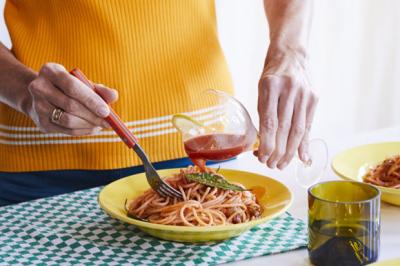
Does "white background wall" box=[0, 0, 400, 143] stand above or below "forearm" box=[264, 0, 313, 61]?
below

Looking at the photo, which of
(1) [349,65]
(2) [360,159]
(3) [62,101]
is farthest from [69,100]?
(1) [349,65]

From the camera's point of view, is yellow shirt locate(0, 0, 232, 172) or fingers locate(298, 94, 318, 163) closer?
fingers locate(298, 94, 318, 163)

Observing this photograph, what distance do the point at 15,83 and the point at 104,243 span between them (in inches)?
21.4

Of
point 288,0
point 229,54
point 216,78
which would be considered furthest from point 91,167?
point 229,54

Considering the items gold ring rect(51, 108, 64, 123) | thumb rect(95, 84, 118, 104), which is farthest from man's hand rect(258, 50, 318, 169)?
gold ring rect(51, 108, 64, 123)

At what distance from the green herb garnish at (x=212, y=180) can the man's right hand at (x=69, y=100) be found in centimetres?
22

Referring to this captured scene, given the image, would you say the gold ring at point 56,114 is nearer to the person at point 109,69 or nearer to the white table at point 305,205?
the person at point 109,69

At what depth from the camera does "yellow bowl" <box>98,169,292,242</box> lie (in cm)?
127

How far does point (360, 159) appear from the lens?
67.4 inches

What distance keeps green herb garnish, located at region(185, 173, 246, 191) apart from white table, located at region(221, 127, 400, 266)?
155mm

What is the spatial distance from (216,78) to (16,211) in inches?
27.0

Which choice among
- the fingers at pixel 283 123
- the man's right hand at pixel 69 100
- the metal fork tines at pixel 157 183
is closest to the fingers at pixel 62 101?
the man's right hand at pixel 69 100

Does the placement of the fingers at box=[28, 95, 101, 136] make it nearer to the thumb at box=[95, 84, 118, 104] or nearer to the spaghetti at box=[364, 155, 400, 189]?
the thumb at box=[95, 84, 118, 104]

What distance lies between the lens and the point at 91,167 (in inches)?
71.4
